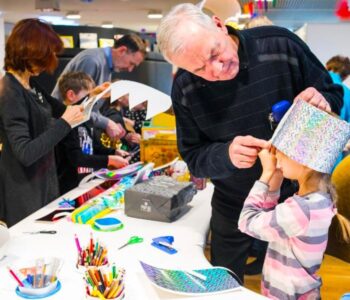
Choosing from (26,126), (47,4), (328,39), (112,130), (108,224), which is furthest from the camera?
(328,39)

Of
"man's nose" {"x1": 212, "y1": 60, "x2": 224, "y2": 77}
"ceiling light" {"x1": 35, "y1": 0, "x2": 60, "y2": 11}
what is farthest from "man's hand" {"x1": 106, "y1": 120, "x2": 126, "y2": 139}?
"ceiling light" {"x1": 35, "y1": 0, "x2": 60, "y2": 11}

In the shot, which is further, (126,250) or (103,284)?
(126,250)

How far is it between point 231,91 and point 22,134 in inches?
36.0

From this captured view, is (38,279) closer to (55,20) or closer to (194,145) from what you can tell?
(194,145)

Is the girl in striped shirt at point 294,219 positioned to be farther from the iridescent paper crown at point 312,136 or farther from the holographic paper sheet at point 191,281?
the holographic paper sheet at point 191,281

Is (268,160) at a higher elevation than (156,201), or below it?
higher

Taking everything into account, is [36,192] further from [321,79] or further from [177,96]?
[321,79]

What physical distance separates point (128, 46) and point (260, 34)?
2.51 meters

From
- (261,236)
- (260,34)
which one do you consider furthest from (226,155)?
(260,34)

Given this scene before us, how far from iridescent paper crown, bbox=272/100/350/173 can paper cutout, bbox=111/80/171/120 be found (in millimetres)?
936

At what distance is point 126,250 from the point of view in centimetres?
146

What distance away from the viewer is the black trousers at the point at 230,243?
5.60ft

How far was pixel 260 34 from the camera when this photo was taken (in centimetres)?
156

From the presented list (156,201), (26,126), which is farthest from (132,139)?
(156,201)
